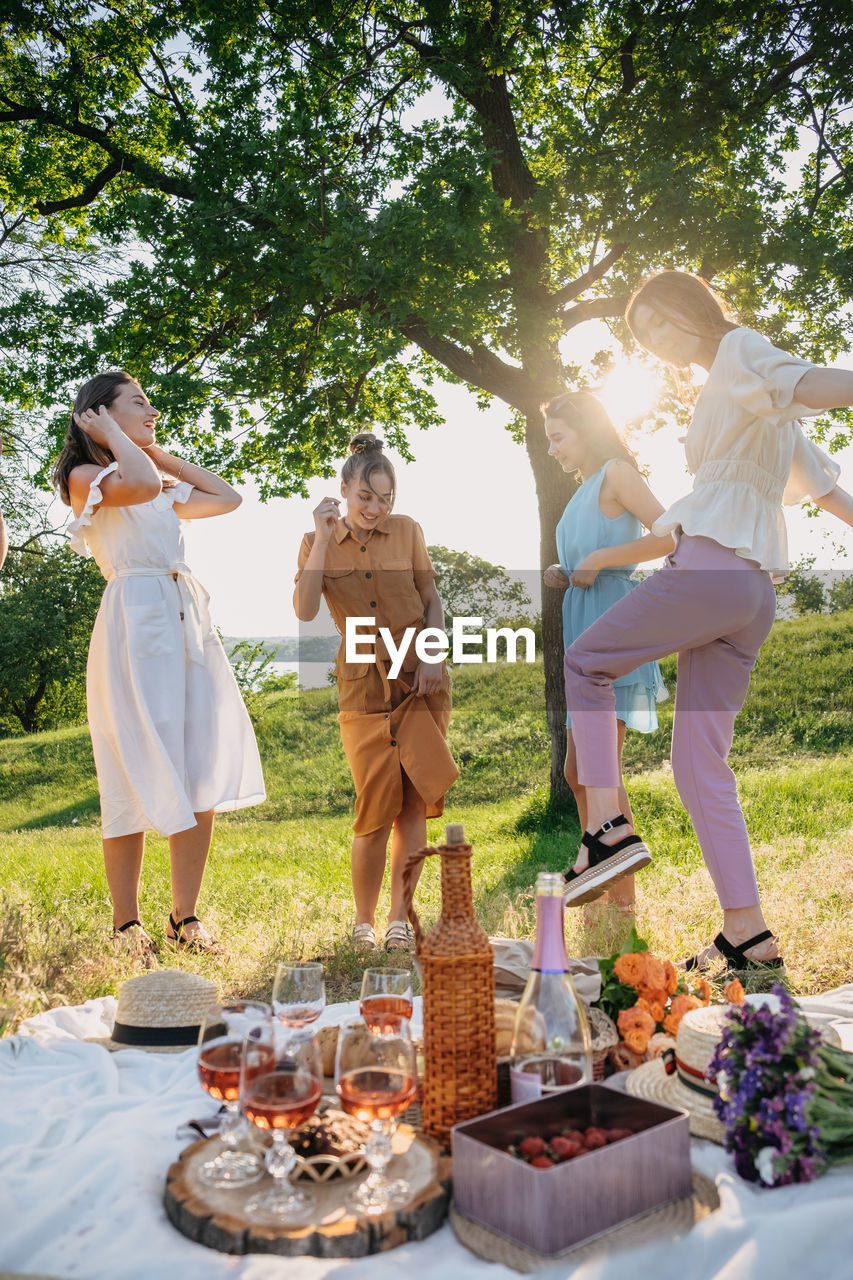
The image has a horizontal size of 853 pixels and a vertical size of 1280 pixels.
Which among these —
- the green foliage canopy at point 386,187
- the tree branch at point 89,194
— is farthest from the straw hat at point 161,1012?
the tree branch at point 89,194

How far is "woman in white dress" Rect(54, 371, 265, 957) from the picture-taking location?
4.39m

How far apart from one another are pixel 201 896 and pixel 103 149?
7454mm

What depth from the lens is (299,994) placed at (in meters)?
2.22

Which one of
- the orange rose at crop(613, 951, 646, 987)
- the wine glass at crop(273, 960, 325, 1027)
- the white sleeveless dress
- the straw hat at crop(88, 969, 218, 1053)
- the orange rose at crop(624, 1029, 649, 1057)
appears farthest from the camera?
the white sleeveless dress

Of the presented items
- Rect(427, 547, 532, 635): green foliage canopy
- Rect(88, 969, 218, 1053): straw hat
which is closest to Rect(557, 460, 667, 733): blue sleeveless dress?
Rect(88, 969, 218, 1053): straw hat

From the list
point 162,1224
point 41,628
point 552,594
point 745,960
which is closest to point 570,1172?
point 162,1224

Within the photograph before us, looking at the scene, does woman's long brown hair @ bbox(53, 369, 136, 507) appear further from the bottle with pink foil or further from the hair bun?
the bottle with pink foil

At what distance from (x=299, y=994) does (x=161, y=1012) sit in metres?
0.72

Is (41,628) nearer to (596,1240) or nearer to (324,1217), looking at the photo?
(324,1217)

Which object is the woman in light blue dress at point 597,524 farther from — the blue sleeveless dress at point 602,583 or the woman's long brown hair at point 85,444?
the woman's long brown hair at point 85,444

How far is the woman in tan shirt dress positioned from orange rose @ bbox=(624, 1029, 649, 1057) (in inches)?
94.3

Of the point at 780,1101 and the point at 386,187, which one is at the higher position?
the point at 386,187

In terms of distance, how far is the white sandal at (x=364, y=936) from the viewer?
4570 mm

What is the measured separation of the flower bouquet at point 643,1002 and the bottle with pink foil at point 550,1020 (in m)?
0.48
